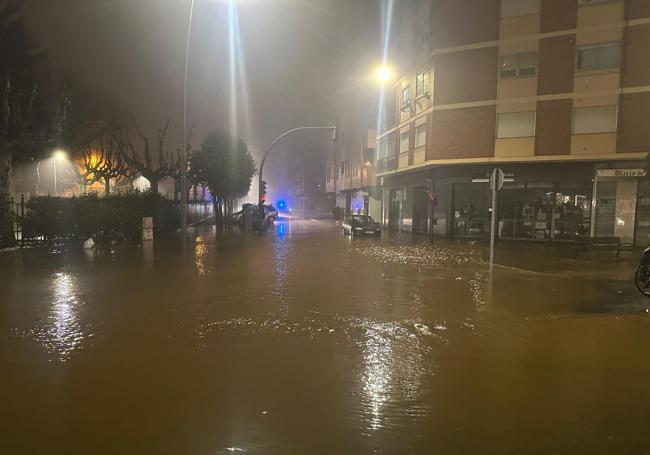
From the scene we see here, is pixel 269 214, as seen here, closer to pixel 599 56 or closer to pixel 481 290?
pixel 599 56

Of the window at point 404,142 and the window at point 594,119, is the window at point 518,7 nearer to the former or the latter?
the window at point 594,119

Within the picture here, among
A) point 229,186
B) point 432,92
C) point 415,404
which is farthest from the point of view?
point 229,186

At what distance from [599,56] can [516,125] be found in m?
4.38

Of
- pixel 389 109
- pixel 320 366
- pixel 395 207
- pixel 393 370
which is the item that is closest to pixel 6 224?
pixel 320 366

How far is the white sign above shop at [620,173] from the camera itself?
20.3m

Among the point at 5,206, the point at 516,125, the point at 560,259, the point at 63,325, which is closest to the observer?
the point at 63,325

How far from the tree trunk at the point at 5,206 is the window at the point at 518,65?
21.5 metres

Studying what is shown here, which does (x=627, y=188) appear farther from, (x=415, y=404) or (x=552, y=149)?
(x=415, y=404)

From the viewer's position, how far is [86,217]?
61.7 feet

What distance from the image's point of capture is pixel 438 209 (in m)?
25.9

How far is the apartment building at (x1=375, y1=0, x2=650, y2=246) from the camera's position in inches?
797

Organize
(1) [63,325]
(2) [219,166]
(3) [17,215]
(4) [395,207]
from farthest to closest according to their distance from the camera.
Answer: (4) [395,207]
(2) [219,166]
(3) [17,215]
(1) [63,325]

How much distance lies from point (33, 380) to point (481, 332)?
222 inches

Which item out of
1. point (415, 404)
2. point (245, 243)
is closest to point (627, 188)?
point (245, 243)
